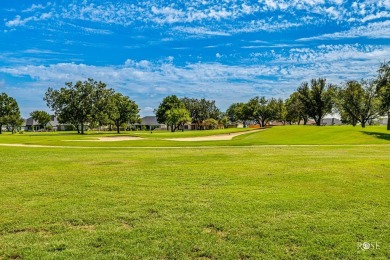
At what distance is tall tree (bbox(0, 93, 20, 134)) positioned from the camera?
93.9 meters

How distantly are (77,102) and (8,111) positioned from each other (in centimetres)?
2954

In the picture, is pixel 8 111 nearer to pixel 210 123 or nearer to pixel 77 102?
pixel 77 102

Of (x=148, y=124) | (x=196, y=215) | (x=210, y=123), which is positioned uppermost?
(x=148, y=124)

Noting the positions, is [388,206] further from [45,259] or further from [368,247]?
[45,259]

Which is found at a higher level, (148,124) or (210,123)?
(148,124)

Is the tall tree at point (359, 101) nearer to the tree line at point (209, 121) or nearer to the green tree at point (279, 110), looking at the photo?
the tree line at point (209, 121)

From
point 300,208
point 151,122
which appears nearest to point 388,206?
point 300,208

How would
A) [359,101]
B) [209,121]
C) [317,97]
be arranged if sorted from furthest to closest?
[209,121] → [317,97] → [359,101]

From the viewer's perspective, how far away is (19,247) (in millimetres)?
5102

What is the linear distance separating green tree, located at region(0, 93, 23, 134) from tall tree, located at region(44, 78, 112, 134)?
70.5 ft

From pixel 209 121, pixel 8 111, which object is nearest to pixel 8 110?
pixel 8 111

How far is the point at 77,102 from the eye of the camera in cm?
8038

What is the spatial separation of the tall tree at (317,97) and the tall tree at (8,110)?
8070 cm

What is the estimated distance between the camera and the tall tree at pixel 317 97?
9250cm
